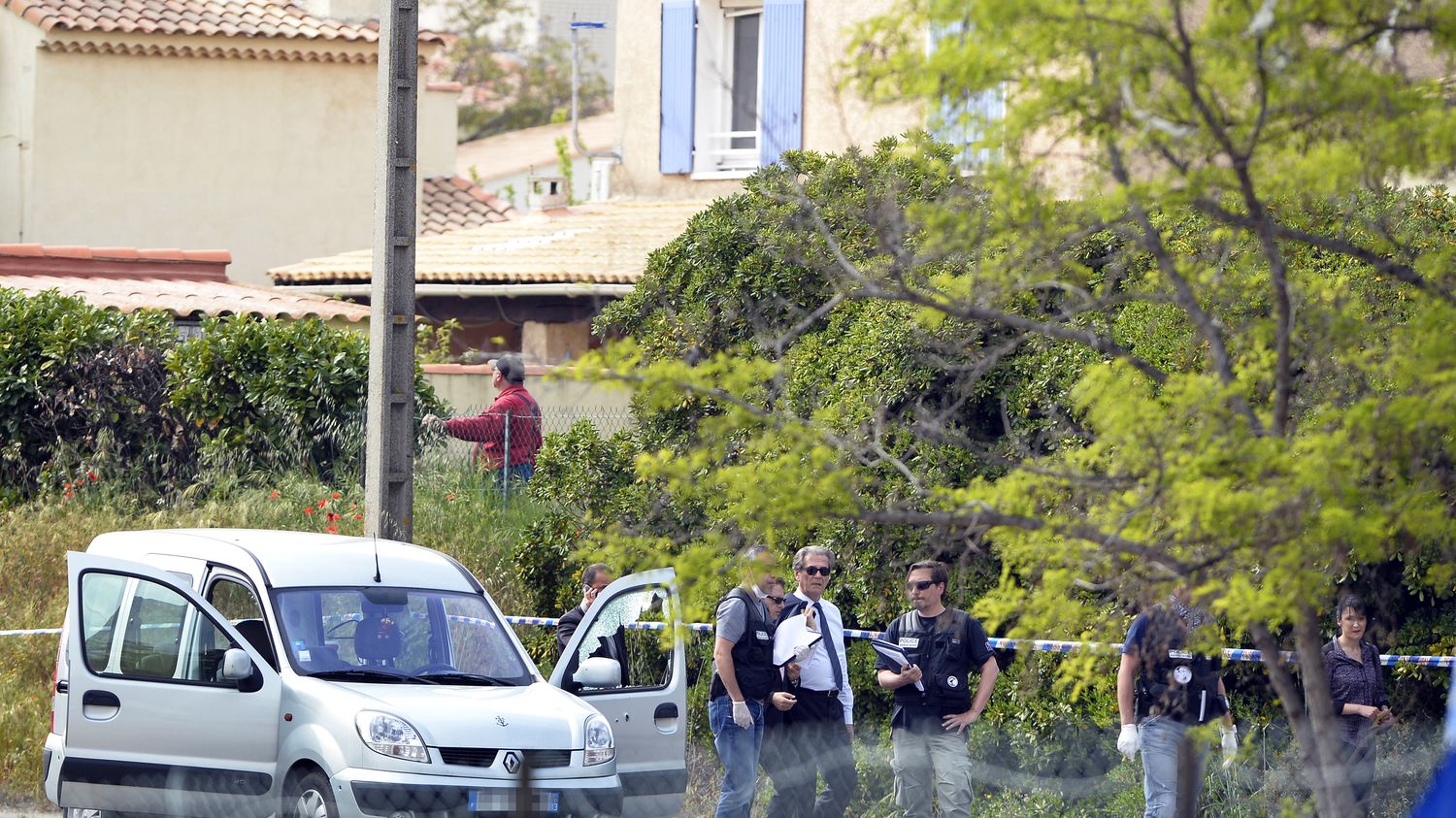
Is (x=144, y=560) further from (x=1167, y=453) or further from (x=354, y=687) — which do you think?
(x=1167, y=453)

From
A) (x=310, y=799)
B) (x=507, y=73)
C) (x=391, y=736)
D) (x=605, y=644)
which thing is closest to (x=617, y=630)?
(x=605, y=644)

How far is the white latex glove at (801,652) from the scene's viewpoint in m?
9.22

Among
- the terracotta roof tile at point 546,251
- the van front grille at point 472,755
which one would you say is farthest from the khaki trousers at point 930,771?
the terracotta roof tile at point 546,251

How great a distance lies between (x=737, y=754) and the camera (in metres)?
9.24

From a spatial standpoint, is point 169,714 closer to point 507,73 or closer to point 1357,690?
point 1357,690

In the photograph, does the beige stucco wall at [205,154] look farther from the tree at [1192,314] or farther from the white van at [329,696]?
the tree at [1192,314]

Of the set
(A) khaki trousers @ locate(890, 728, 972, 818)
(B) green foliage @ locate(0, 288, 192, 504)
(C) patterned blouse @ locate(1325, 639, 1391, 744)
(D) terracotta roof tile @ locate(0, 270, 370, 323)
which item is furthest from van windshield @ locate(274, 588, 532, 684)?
(D) terracotta roof tile @ locate(0, 270, 370, 323)

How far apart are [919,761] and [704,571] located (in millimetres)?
4331

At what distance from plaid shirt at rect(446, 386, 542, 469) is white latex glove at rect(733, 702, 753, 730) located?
4.75 metres

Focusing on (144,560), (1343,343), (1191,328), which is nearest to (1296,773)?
(1191,328)

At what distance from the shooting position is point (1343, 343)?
5.23 meters

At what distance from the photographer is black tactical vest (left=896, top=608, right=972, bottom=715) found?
29.4ft

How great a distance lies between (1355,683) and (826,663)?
2585 mm

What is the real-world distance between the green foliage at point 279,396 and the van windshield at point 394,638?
5.49 meters
